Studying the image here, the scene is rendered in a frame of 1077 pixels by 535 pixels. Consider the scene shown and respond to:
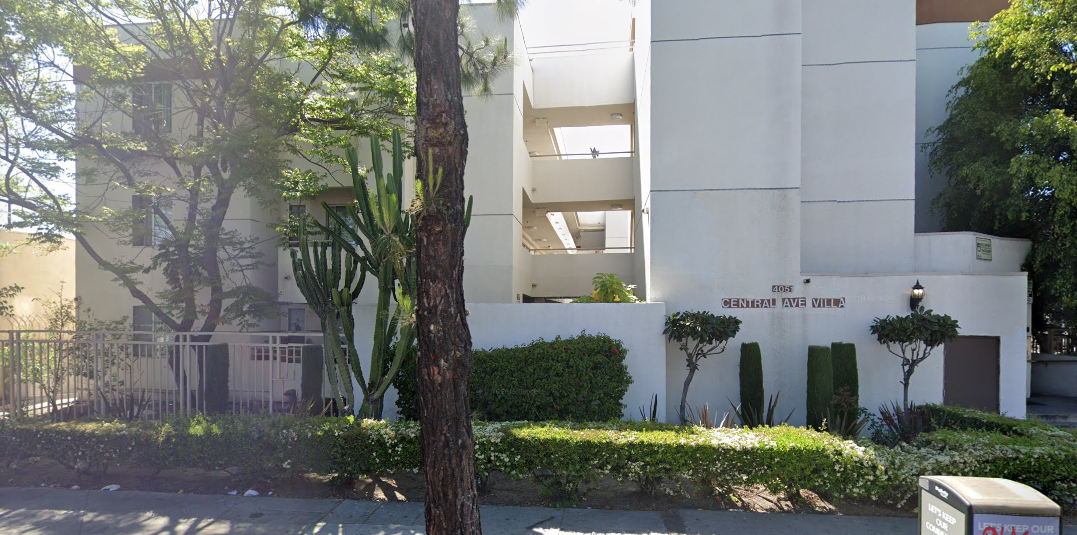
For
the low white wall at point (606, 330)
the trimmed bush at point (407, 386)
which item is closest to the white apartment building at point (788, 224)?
the low white wall at point (606, 330)

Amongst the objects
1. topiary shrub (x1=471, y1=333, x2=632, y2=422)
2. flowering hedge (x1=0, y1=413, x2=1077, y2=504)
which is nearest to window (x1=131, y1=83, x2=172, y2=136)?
flowering hedge (x1=0, y1=413, x2=1077, y2=504)

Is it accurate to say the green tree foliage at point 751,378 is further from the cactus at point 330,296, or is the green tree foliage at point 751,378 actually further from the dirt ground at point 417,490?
the cactus at point 330,296

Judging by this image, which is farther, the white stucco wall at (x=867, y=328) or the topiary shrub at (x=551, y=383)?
the white stucco wall at (x=867, y=328)

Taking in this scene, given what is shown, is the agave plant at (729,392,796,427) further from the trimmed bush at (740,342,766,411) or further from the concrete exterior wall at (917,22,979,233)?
the concrete exterior wall at (917,22,979,233)

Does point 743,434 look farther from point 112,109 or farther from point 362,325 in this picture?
point 112,109

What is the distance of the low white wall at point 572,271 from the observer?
14.5 metres

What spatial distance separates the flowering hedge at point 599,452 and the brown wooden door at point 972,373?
3.04m

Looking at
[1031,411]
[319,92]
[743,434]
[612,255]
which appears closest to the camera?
[743,434]

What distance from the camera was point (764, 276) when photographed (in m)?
9.01

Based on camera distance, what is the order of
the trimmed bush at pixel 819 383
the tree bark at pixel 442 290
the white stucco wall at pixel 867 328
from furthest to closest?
the white stucco wall at pixel 867 328 → the trimmed bush at pixel 819 383 → the tree bark at pixel 442 290

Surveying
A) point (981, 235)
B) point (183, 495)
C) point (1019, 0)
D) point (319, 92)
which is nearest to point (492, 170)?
point (319, 92)

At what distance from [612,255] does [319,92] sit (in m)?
7.97

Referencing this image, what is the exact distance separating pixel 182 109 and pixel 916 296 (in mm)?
12541

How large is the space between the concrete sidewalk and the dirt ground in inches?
7.3
